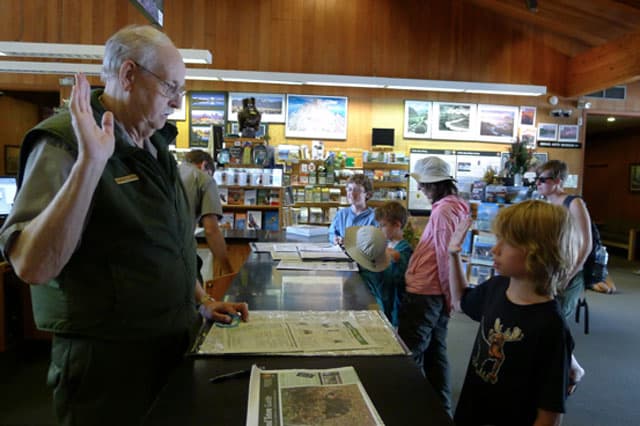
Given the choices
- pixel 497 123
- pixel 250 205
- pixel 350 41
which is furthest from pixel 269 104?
pixel 497 123

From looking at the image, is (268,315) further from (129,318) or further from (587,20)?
(587,20)

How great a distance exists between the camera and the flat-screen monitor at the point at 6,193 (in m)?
3.85

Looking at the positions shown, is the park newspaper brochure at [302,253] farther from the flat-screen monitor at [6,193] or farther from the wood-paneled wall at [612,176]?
the wood-paneled wall at [612,176]

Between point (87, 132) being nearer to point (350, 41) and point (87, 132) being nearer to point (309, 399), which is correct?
point (309, 399)

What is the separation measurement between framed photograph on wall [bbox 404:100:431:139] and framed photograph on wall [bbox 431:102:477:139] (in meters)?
0.13

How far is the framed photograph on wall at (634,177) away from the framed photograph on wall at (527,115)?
5.14 meters

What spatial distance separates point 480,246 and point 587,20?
4.33 m

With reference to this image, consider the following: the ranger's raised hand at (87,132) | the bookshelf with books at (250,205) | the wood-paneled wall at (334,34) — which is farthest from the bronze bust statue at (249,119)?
the ranger's raised hand at (87,132)

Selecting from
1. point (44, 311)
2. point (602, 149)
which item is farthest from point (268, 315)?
point (602, 149)

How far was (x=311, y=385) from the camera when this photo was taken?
916 mm

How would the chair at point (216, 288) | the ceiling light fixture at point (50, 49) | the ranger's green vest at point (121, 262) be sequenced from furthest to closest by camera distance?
1. the ceiling light fixture at point (50, 49)
2. the chair at point (216, 288)
3. the ranger's green vest at point (121, 262)

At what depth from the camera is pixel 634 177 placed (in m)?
11.3

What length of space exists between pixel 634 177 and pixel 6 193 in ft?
43.4

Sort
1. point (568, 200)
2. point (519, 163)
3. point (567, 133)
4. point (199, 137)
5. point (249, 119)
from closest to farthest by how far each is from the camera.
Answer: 1. point (568, 200)
2. point (249, 119)
3. point (519, 163)
4. point (199, 137)
5. point (567, 133)
